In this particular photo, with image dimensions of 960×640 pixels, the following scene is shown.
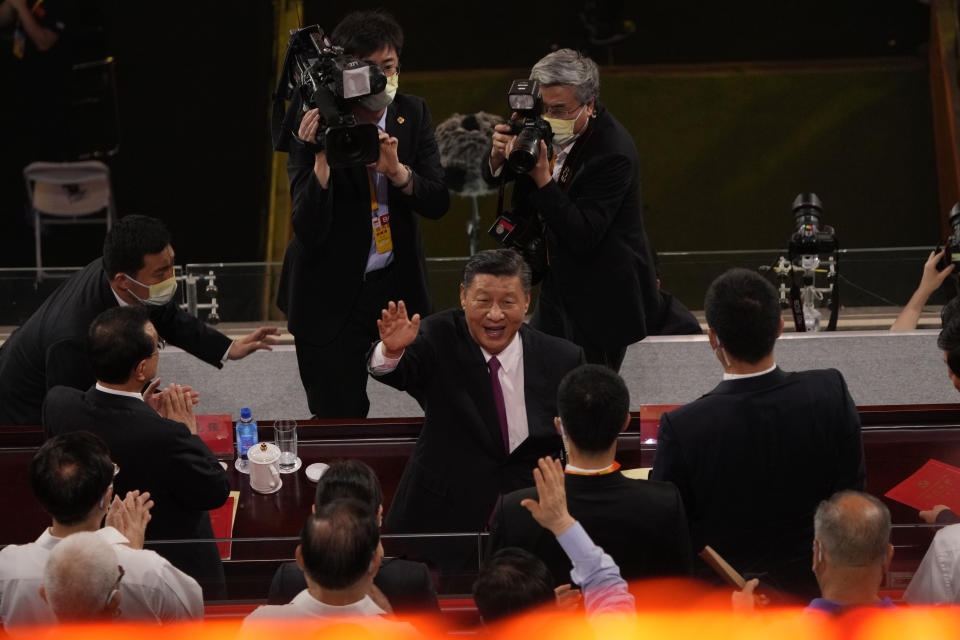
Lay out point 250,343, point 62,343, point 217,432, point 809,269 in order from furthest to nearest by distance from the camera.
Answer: point 809,269, point 250,343, point 217,432, point 62,343

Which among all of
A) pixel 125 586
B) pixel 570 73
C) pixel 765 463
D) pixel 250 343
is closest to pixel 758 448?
pixel 765 463

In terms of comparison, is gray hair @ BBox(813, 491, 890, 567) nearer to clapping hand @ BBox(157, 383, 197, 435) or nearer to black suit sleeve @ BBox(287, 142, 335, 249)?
clapping hand @ BBox(157, 383, 197, 435)

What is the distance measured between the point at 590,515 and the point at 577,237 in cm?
124

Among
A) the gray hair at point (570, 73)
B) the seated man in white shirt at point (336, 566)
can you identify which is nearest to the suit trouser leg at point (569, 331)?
the gray hair at point (570, 73)

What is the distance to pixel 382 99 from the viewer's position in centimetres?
339

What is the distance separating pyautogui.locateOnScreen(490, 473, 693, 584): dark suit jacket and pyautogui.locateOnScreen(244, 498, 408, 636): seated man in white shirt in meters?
0.30

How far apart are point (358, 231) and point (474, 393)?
833mm

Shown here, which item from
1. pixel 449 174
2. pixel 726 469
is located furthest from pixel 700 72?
pixel 726 469

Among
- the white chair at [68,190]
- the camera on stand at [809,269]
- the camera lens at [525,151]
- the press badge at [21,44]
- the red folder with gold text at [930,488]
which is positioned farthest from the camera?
the press badge at [21,44]

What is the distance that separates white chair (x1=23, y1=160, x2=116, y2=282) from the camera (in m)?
5.58

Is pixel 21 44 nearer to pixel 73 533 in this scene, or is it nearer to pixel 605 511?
pixel 73 533

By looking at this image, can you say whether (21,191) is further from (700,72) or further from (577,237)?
(577,237)

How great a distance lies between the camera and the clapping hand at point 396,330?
273 cm

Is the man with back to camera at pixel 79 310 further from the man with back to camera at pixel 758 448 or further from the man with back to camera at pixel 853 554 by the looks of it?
the man with back to camera at pixel 853 554
